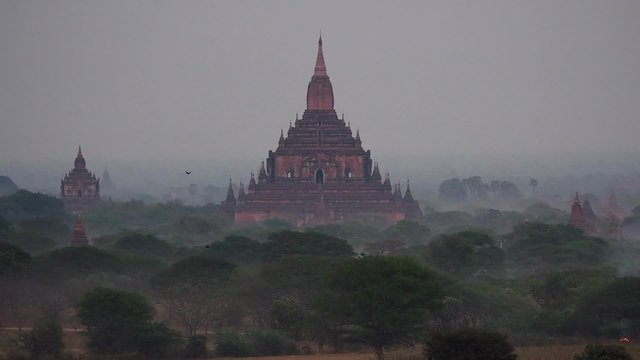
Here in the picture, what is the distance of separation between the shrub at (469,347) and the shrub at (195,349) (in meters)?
11.3

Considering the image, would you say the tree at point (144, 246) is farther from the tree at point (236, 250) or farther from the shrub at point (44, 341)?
the shrub at point (44, 341)

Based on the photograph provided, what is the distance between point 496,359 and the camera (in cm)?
4806

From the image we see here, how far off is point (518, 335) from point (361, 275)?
5.32 m

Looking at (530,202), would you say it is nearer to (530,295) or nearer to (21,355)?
(530,295)

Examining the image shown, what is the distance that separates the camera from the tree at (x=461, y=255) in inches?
3177

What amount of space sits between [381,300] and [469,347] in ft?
31.1

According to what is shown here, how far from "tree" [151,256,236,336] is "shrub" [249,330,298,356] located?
5111 mm

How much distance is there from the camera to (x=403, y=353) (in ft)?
189

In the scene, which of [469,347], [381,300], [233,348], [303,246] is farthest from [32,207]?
[469,347]

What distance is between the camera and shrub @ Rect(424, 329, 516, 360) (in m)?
48.3

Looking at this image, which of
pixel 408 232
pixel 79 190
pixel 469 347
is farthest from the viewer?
pixel 79 190

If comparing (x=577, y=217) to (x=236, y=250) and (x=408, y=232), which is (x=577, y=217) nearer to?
(x=408, y=232)

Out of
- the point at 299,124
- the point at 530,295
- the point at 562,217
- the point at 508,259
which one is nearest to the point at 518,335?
the point at 530,295

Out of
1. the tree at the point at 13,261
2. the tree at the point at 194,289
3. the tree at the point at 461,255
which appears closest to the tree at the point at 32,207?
the tree at the point at 461,255
